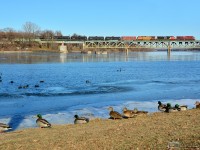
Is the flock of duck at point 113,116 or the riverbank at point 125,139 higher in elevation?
the riverbank at point 125,139

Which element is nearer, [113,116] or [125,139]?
[125,139]

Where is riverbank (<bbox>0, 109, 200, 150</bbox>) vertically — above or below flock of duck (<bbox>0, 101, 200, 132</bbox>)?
above

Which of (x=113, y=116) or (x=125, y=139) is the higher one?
(x=125, y=139)

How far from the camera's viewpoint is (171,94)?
1168 inches

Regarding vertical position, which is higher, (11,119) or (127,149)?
(127,149)

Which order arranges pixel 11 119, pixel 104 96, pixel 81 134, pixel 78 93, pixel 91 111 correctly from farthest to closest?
1. pixel 78 93
2. pixel 104 96
3. pixel 91 111
4. pixel 11 119
5. pixel 81 134

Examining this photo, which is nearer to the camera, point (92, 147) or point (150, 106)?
point (92, 147)

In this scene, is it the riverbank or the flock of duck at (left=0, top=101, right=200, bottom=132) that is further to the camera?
the flock of duck at (left=0, top=101, right=200, bottom=132)

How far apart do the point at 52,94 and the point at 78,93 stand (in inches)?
82.3

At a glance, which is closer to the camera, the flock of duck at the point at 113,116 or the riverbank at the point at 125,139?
the riverbank at the point at 125,139

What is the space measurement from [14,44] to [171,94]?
176408mm

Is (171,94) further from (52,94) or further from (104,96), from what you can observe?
(52,94)

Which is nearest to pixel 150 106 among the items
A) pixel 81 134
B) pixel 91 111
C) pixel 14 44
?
pixel 91 111

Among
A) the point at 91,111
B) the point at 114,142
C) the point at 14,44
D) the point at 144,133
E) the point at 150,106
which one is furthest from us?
the point at 14,44
